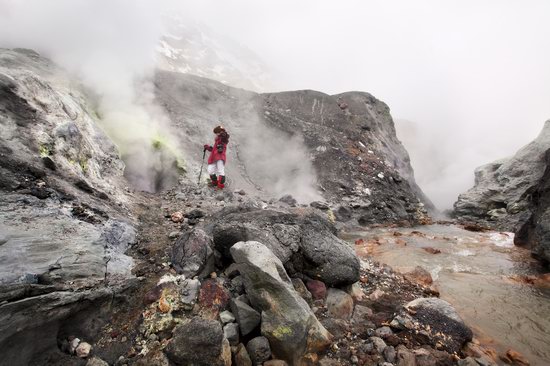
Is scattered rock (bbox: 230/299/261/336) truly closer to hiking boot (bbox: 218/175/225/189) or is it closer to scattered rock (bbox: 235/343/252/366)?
scattered rock (bbox: 235/343/252/366)

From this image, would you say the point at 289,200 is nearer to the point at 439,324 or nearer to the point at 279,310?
the point at 439,324

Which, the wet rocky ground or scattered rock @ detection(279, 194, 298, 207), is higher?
scattered rock @ detection(279, 194, 298, 207)

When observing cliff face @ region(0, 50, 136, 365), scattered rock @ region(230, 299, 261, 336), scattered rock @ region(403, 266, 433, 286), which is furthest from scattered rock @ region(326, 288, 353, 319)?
cliff face @ region(0, 50, 136, 365)

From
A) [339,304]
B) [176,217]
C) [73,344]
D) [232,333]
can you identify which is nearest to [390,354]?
[339,304]

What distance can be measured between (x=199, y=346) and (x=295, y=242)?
2698 millimetres

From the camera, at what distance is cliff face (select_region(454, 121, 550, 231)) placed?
2153cm

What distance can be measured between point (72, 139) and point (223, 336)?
6.56m

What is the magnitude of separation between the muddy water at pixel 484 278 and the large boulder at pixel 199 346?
178 inches

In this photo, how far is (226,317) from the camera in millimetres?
4273

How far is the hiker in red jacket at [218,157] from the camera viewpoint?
11508mm

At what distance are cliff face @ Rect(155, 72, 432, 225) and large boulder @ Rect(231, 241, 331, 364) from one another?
901 cm

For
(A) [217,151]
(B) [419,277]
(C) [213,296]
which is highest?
(A) [217,151]

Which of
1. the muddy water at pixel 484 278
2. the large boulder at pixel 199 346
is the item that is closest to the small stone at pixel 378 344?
the large boulder at pixel 199 346

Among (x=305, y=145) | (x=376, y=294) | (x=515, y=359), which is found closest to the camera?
(x=515, y=359)
